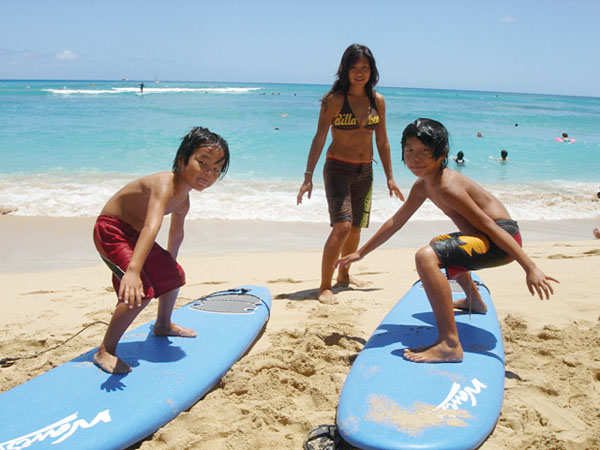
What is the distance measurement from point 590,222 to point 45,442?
8.48 m

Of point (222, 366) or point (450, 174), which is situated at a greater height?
point (450, 174)

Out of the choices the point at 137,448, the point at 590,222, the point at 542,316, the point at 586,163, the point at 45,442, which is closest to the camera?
the point at 45,442

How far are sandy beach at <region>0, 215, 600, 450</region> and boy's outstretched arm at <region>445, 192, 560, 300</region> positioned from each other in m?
0.56

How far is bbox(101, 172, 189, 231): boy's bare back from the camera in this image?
2801mm

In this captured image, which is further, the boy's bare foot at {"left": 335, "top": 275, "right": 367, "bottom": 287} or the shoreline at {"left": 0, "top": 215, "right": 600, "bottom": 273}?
the shoreline at {"left": 0, "top": 215, "right": 600, "bottom": 273}

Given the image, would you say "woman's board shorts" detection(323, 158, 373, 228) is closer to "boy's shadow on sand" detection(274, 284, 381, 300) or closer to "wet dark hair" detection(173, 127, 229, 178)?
"boy's shadow on sand" detection(274, 284, 381, 300)

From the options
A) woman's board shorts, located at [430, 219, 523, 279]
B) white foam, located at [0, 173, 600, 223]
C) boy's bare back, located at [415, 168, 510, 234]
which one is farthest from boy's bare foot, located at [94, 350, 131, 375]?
white foam, located at [0, 173, 600, 223]

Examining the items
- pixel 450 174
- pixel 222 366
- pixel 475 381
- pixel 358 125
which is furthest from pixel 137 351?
pixel 358 125

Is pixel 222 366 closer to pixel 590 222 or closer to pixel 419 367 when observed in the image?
pixel 419 367

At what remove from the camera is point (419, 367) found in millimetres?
2615

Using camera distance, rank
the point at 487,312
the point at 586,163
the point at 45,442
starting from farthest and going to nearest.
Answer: the point at 586,163
the point at 487,312
the point at 45,442

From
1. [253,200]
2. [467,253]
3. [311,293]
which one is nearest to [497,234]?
[467,253]

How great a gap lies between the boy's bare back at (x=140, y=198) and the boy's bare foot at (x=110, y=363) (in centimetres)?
71

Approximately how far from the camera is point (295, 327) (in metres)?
3.59
